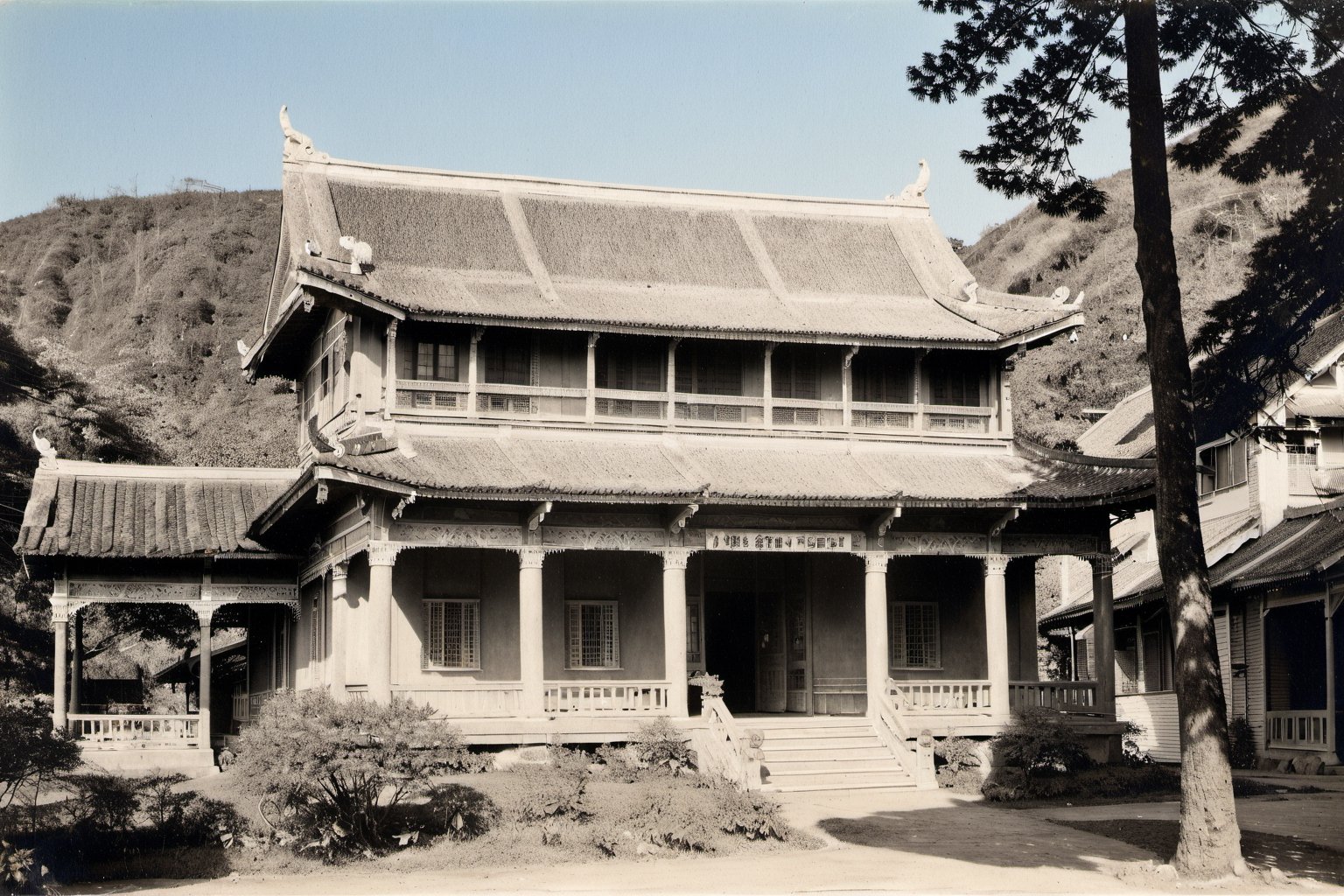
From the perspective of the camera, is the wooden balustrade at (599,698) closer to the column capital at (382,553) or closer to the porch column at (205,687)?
the column capital at (382,553)

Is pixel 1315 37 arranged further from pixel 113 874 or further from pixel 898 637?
pixel 113 874

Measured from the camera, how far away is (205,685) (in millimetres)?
27984

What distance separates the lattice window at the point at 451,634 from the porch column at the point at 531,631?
1.84 meters

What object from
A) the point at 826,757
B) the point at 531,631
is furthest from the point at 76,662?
the point at 826,757

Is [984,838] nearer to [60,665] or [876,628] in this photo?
[876,628]

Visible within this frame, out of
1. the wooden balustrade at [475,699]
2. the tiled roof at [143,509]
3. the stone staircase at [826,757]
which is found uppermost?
the tiled roof at [143,509]

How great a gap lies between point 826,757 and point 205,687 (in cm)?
1159

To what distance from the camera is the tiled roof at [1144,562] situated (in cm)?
3250

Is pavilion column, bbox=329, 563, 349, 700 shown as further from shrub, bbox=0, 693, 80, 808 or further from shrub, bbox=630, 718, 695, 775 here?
shrub, bbox=0, 693, 80, 808

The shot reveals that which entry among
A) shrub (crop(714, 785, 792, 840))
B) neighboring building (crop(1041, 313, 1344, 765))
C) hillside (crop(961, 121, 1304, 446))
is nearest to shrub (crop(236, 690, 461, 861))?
shrub (crop(714, 785, 792, 840))

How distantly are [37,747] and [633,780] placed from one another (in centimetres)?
841

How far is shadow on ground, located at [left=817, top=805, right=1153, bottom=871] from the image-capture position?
17.1 metres

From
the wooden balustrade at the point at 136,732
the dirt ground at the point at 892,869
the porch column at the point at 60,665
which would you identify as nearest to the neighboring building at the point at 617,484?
the porch column at the point at 60,665

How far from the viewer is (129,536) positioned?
27938 mm
